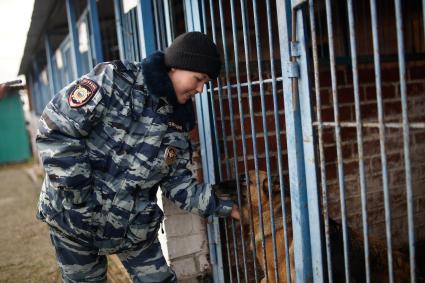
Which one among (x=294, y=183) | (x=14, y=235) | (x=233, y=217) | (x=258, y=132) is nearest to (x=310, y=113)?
(x=294, y=183)

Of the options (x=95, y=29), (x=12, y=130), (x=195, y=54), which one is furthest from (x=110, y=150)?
(x=12, y=130)

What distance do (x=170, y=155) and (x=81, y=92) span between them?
0.58 meters

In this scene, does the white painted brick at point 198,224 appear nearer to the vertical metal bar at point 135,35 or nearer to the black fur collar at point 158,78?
the black fur collar at point 158,78

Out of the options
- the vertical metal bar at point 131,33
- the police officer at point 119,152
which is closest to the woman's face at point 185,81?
the police officer at point 119,152

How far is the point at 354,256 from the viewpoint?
2.07 meters

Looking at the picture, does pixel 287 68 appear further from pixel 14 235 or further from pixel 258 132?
pixel 14 235

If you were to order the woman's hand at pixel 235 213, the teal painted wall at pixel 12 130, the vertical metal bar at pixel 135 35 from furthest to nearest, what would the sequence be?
1. the teal painted wall at pixel 12 130
2. the vertical metal bar at pixel 135 35
3. the woman's hand at pixel 235 213

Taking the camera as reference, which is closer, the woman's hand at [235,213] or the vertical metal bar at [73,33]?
the woman's hand at [235,213]

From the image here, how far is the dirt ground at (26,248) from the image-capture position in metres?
3.58

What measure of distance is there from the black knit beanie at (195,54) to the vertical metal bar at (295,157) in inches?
14.6

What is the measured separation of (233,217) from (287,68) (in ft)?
3.35

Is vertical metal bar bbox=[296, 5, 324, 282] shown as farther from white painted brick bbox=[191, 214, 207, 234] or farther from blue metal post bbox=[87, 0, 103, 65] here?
blue metal post bbox=[87, 0, 103, 65]

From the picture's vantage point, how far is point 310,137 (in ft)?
5.30

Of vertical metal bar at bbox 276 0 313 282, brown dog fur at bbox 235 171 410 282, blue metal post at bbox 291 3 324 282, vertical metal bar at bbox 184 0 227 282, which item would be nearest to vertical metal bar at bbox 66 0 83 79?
vertical metal bar at bbox 184 0 227 282
